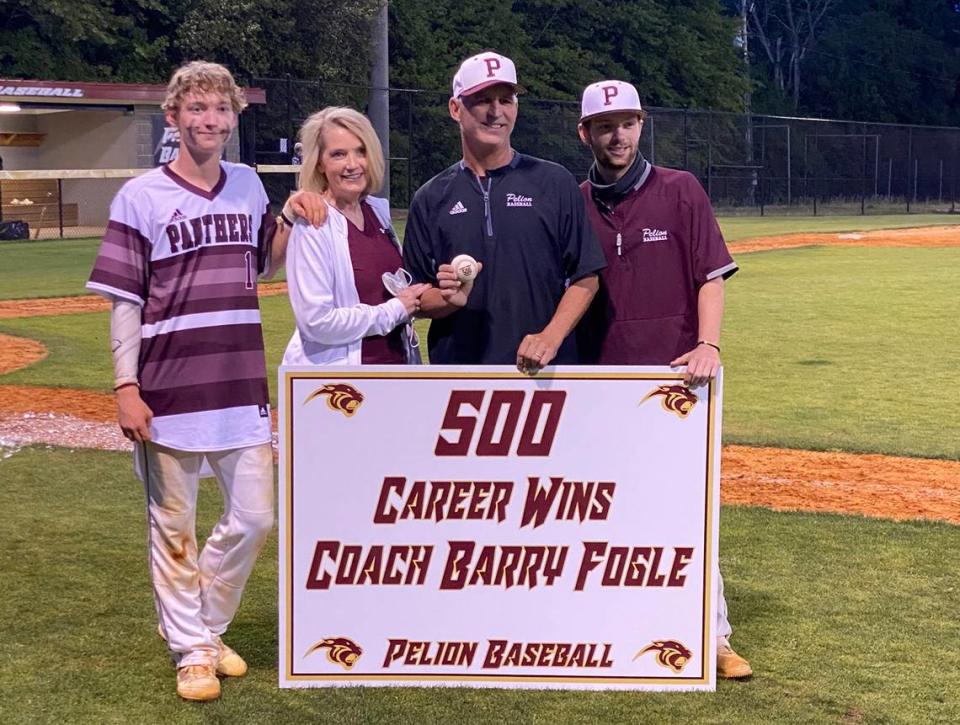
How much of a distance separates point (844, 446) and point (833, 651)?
4.12 meters

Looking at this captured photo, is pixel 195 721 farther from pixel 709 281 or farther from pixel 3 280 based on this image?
pixel 3 280

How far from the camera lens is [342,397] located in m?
4.09

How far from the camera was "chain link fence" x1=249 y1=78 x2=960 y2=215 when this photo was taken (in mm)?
31781

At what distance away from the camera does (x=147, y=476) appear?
13.9ft

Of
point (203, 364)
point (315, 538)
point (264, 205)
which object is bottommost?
point (315, 538)

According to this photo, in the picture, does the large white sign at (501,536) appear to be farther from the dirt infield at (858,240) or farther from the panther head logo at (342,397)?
the dirt infield at (858,240)

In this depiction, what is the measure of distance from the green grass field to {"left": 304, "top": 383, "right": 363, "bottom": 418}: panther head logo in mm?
876

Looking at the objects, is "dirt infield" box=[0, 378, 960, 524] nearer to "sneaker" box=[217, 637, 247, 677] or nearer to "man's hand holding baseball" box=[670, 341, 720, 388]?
"man's hand holding baseball" box=[670, 341, 720, 388]

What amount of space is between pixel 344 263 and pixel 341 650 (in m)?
1.17

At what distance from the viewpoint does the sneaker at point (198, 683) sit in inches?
163

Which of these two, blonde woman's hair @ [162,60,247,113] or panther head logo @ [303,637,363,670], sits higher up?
blonde woman's hair @ [162,60,247,113]

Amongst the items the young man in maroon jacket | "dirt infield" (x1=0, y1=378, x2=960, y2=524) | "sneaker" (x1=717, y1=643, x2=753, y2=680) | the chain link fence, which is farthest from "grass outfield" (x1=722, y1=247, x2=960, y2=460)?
the chain link fence

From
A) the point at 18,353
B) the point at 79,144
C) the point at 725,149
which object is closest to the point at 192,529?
the point at 18,353

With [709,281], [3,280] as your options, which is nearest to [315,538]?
[709,281]
